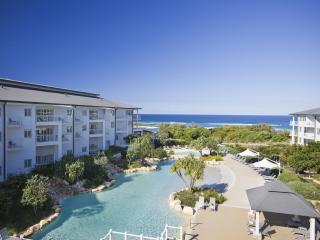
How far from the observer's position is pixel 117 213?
20547 millimetres

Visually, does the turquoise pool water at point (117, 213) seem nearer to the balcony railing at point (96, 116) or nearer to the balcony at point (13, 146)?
the balcony at point (13, 146)

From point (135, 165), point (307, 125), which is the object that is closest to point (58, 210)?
point (135, 165)

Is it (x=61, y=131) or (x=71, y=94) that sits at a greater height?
(x=71, y=94)

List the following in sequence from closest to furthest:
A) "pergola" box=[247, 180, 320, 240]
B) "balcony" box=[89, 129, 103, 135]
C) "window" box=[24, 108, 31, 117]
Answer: "pergola" box=[247, 180, 320, 240] → "window" box=[24, 108, 31, 117] → "balcony" box=[89, 129, 103, 135]

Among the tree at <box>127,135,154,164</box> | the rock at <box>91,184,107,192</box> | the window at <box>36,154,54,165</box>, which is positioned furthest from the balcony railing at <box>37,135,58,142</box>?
the tree at <box>127,135,154,164</box>

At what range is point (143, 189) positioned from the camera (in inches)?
1083

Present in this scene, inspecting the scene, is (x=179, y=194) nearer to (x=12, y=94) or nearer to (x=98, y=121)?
(x=12, y=94)

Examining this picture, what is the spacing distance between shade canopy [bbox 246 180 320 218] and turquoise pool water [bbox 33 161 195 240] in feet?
19.2

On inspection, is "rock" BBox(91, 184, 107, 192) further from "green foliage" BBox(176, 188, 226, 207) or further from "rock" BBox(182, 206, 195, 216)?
"rock" BBox(182, 206, 195, 216)

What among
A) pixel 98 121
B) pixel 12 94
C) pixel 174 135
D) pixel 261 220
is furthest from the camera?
pixel 174 135

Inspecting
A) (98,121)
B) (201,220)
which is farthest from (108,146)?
(201,220)

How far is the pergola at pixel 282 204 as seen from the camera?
1408 centimetres

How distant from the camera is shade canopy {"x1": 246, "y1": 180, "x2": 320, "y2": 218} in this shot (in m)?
14.1

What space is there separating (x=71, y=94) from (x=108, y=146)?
407 inches
